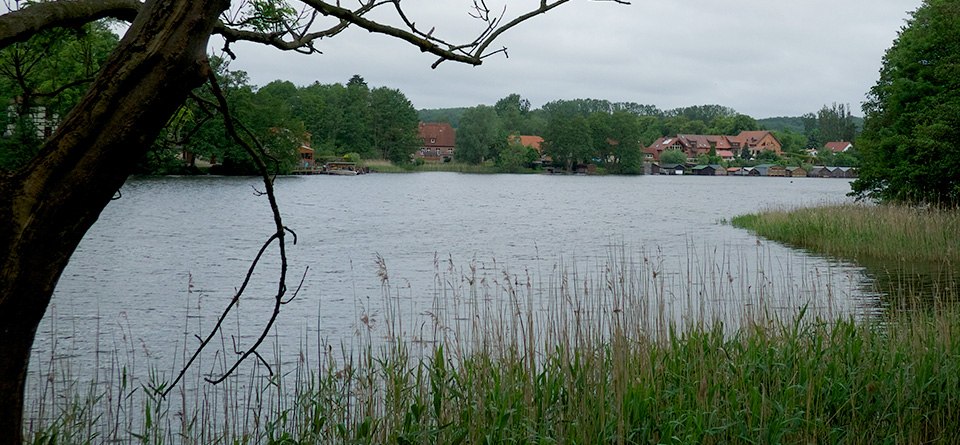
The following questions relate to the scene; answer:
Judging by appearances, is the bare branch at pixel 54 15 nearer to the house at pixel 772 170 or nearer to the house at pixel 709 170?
the house at pixel 772 170

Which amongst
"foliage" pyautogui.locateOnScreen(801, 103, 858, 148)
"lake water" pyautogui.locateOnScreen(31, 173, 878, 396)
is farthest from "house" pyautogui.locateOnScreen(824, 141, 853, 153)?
"lake water" pyautogui.locateOnScreen(31, 173, 878, 396)

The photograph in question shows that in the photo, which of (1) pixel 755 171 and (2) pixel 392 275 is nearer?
(2) pixel 392 275

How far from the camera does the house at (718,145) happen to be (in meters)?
182

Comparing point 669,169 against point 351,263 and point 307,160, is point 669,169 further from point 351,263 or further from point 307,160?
point 351,263

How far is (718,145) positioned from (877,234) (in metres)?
172

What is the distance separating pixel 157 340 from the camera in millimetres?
12172

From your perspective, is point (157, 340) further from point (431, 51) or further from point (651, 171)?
point (651, 171)

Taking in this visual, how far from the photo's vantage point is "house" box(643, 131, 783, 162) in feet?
598

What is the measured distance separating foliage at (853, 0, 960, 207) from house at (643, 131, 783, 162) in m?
145

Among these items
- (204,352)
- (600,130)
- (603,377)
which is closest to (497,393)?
(603,377)

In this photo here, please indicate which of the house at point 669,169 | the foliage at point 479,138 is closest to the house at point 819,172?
the house at point 669,169

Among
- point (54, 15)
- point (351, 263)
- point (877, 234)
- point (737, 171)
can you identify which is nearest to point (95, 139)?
point (54, 15)

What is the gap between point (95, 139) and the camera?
2.56m

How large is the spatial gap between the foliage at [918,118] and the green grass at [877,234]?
2351 millimetres
